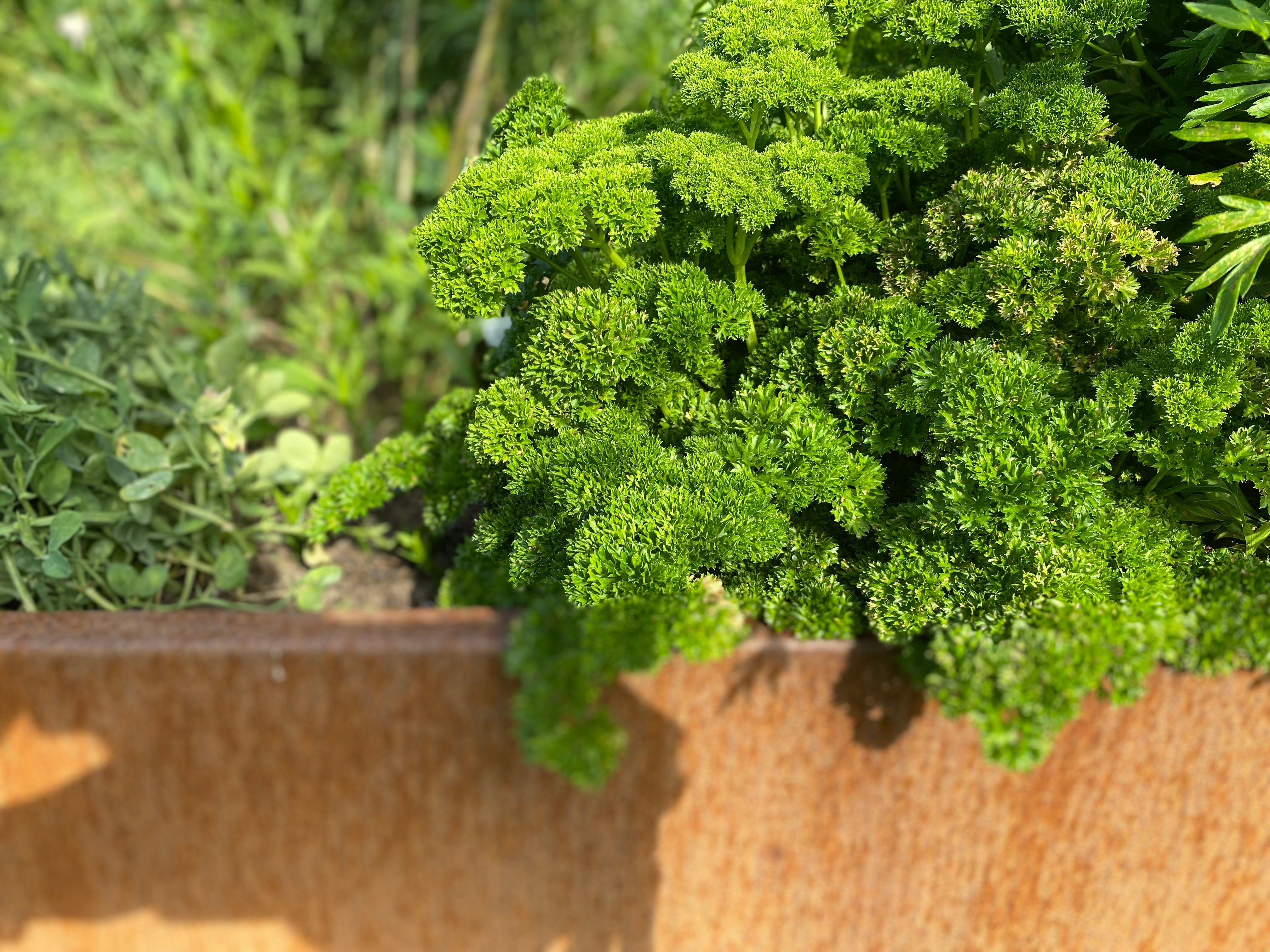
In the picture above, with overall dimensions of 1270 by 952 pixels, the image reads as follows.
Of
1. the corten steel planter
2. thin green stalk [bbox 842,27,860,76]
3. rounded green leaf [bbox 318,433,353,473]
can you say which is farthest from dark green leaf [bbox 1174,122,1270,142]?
rounded green leaf [bbox 318,433,353,473]

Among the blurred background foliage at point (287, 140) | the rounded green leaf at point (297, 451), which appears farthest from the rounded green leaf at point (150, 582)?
the blurred background foliage at point (287, 140)

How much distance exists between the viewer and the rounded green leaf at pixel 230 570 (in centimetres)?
141

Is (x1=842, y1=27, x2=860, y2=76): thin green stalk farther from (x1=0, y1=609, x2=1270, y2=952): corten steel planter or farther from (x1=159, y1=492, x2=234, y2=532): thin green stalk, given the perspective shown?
(x1=159, y1=492, x2=234, y2=532): thin green stalk

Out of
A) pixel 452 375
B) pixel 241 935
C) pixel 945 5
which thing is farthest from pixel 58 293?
pixel 945 5

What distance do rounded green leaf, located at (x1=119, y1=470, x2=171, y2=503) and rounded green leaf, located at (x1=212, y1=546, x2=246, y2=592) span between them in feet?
0.50

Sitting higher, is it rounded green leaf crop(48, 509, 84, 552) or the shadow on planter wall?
rounded green leaf crop(48, 509, 84, 552)

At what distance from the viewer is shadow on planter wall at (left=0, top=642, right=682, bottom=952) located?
3.44 ft

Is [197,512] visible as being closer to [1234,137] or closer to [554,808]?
[554,808]

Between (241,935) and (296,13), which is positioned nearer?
(241,935)

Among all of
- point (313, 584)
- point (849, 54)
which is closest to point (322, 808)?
point (313, 584)

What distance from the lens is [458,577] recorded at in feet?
4.69

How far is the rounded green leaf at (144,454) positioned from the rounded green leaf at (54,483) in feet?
0.26

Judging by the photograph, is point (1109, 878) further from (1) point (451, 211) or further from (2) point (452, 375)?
(2) point (452, 375)

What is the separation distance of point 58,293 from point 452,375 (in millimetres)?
911
